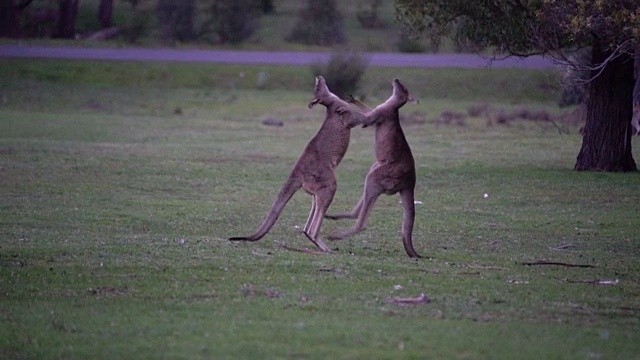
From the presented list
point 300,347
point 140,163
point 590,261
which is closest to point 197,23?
point 140,163

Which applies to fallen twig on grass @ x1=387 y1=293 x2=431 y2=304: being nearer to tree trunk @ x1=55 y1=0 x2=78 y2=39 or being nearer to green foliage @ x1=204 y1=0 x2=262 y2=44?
green foliage @ x1=204 y1=0 x2=262 y2=44

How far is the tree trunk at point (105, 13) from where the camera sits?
2468 inches

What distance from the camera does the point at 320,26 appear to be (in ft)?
205

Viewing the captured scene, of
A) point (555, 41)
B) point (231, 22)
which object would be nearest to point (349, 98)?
point (555, 41)

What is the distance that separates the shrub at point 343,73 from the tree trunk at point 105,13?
21.9 metres

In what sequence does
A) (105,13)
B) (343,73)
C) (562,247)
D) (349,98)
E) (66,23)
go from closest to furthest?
1. (349,98)
2. (562,247)
3. (343,73)
4. (66,23)
5. (105,13)

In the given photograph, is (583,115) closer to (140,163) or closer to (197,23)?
(140,163)

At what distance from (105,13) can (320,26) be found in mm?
13493

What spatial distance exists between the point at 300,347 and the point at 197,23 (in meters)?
56.1

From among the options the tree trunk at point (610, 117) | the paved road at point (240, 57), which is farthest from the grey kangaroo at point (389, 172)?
the paved road at point (240, 57)

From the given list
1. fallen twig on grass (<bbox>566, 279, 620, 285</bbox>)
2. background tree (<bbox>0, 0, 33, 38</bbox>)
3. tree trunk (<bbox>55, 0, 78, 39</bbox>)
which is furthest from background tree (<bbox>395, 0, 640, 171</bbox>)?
background tree (<bbox>0, 0, 33, 38</bbox>)

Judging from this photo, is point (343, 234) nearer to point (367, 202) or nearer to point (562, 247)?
point (367, 202)

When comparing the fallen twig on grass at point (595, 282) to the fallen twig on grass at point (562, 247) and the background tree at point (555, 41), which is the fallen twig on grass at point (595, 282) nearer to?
the fallen twig on grass at point (562, 247)

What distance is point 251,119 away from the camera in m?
40.3
